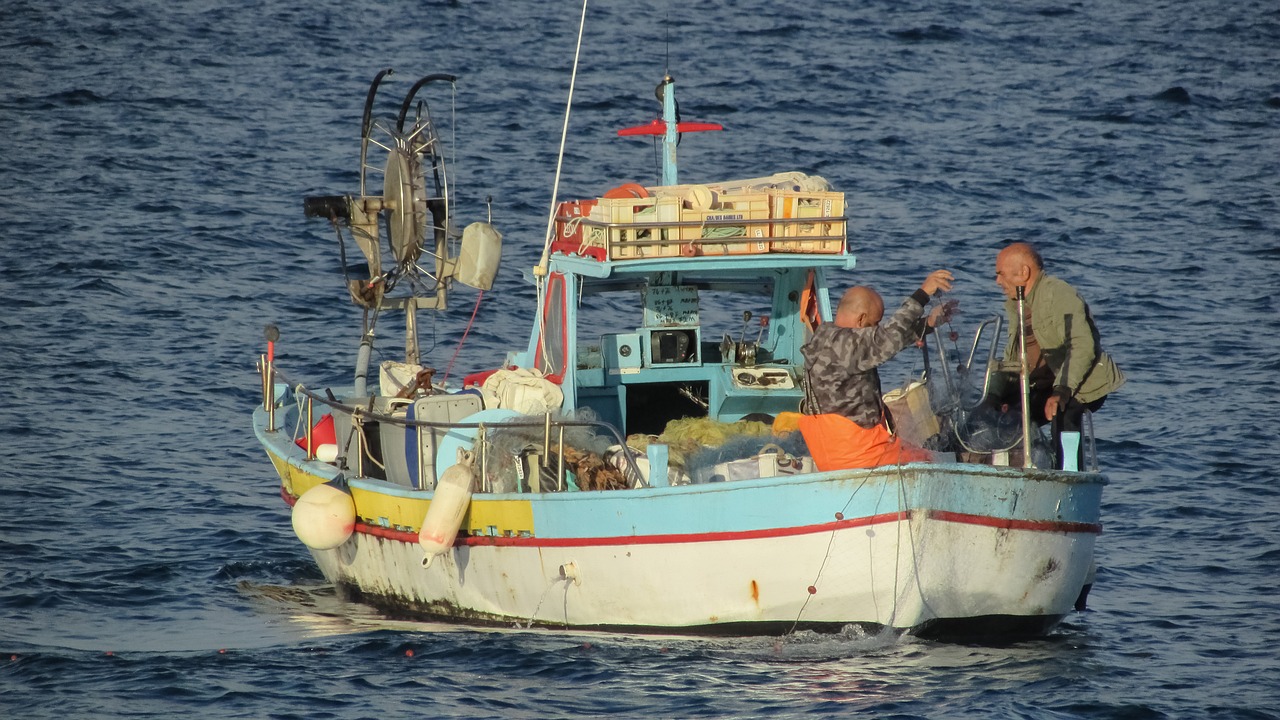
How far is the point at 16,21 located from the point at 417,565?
30.2m

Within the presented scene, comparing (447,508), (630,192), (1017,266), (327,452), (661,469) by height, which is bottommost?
(447,508)

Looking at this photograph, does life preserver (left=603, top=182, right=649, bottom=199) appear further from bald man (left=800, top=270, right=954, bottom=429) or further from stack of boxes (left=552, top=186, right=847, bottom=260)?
bald man (left=800, top=270, right=954, bottom=429)

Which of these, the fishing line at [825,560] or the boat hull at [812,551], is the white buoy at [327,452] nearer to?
the boat hull at [812,551]

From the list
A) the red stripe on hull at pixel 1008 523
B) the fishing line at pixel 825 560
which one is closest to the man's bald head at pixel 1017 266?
the red stripe on hull at pixel 1008 523

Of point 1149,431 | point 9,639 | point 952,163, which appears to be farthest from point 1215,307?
point 9,639

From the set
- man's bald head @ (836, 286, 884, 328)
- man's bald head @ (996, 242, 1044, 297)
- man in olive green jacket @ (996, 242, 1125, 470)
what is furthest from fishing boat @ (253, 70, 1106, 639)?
man's bald head @ (836, 286, 884, 328)

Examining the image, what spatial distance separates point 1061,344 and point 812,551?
223 centimetres

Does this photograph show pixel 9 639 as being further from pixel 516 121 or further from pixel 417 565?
pixel 516 121

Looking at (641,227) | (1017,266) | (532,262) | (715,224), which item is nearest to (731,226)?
(715,224)

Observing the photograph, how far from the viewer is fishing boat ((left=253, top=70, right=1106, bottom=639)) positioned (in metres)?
11.3

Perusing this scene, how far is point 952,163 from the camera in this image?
31.5 metres

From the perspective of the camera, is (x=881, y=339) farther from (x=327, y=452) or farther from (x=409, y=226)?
(x=327, y=452)

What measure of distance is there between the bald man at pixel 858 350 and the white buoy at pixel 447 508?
256 centimetres

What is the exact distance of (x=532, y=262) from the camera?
26.1 m
